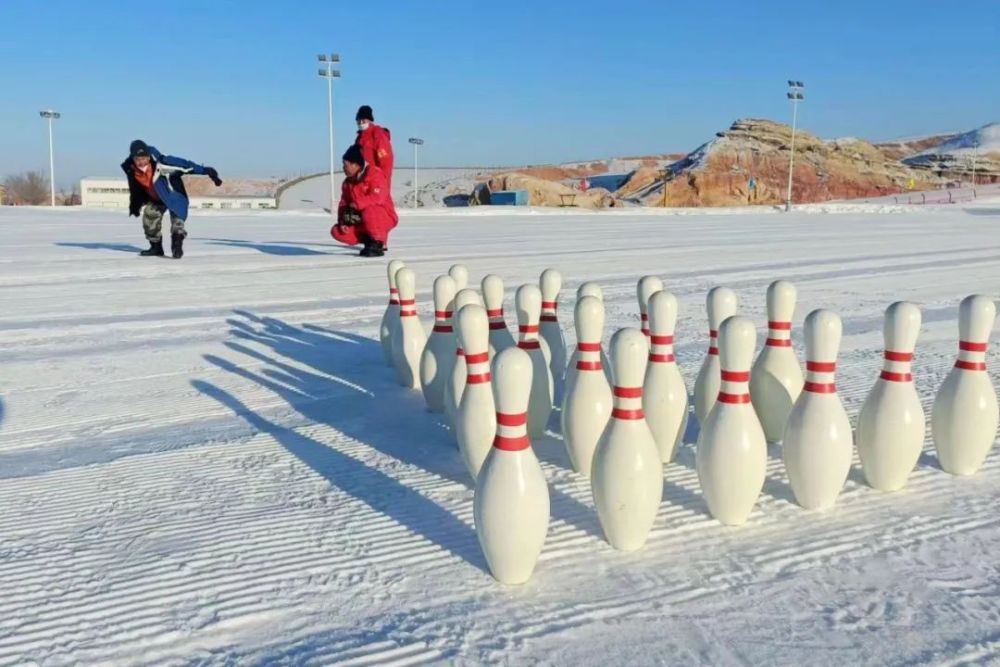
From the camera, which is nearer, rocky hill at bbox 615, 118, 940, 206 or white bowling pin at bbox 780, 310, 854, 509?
white bowling pin at bbox 780, 310, 854, 509

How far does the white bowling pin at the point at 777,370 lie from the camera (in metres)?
2.36

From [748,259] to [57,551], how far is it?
7.61m

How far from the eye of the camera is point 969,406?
7.22 ft

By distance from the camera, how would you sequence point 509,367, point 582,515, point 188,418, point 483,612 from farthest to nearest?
point 188,418 → point 582,515 → point 509,367 → point 483,612

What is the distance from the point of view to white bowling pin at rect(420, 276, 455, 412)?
9.20 ft

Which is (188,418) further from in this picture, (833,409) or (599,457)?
(833,409)

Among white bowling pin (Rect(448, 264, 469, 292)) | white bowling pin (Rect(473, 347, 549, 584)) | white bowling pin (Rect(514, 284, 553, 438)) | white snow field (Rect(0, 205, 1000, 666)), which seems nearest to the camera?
white snow field (Rect(0, 205, 1000, 666))

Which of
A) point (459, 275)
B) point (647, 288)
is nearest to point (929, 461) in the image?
point (647, 288)

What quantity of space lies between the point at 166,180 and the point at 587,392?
6728 mm

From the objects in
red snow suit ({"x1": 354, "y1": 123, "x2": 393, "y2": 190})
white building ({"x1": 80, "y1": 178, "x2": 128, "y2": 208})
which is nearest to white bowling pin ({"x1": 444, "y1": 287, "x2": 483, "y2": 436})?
red snow suit ({"x1": 354, "y1": 123, "x2": 393, "y2": 190})

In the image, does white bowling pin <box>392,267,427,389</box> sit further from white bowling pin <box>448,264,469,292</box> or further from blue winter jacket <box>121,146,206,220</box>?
blue winter jacket <box>121,146,206,220</box>

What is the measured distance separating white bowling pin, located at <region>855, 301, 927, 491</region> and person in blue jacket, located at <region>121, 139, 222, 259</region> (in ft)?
23.0

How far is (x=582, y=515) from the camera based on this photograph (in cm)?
199

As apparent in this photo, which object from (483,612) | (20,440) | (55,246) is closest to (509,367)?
(483,612)
